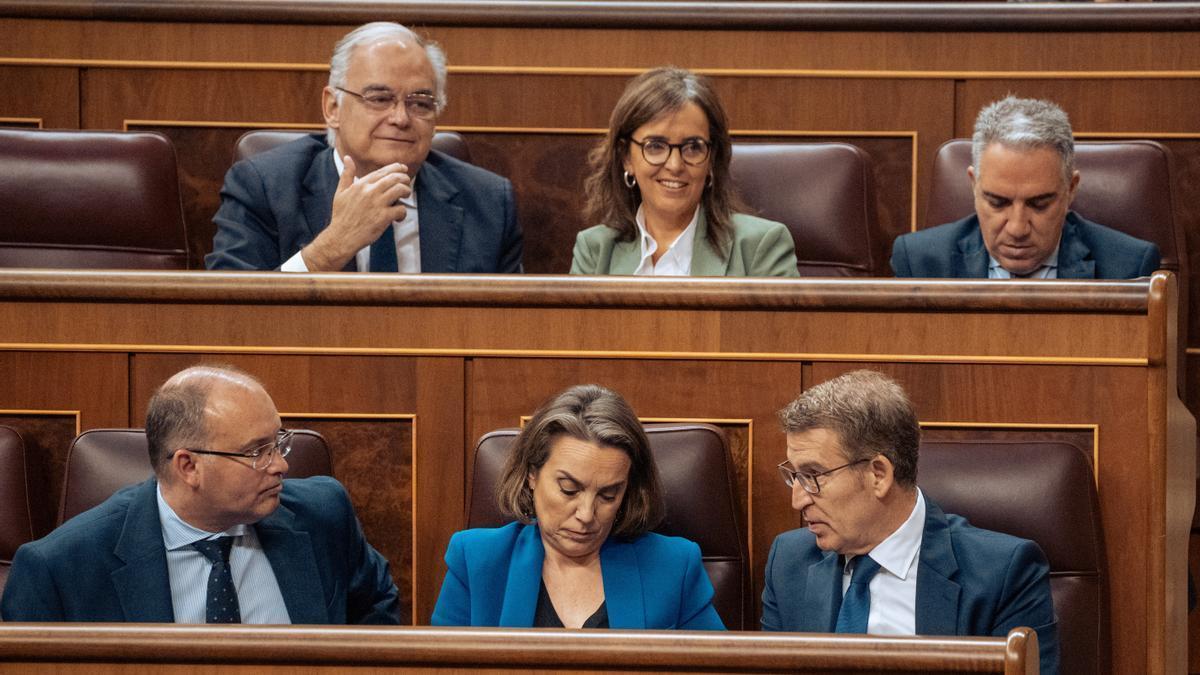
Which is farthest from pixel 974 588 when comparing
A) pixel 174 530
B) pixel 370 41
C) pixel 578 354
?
pixel 370 41

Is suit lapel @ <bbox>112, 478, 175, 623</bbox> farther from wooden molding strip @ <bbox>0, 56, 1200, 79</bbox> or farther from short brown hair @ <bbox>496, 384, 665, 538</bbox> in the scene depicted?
wooden molding strip @ <bbox>0, 56, 1200, 79</bbox>

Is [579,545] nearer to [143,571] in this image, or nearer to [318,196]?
[143,571]

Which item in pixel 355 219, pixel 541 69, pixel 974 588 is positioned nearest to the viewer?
pixel 974 588

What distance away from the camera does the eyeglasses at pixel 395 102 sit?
159 centimetres

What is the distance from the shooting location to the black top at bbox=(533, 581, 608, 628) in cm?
119

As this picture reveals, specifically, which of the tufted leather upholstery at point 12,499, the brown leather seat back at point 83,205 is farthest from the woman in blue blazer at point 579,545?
the brown leather seat back at point 83,205

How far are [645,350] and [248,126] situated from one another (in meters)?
0.70

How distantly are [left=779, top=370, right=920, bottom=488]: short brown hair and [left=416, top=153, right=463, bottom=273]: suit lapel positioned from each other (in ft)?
1.73

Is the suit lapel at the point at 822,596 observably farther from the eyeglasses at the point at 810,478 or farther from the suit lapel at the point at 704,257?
the suit lapel at the point at 704,257

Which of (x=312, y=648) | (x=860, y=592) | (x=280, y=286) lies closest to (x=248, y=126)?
(x=280, y=286)

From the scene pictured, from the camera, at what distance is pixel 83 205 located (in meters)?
1.61

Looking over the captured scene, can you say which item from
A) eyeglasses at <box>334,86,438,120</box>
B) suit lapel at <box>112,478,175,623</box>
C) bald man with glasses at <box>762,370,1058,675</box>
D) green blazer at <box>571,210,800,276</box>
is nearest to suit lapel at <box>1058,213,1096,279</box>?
green blazer at <box>571,210,800,276</box>

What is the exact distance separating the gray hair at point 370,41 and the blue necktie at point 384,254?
14cm

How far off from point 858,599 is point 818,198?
0.60m
